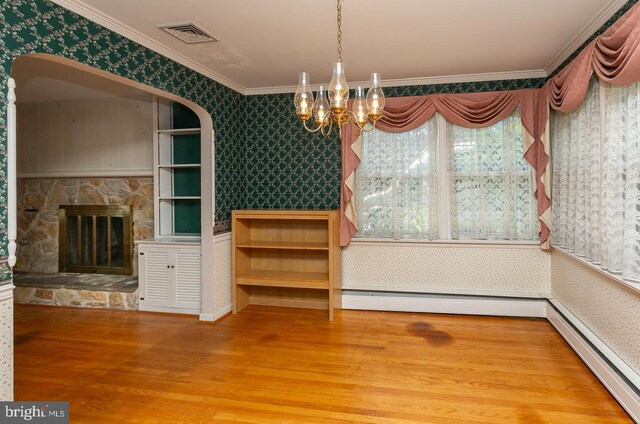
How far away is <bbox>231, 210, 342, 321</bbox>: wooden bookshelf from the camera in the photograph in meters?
4.51

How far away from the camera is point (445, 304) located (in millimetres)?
4559

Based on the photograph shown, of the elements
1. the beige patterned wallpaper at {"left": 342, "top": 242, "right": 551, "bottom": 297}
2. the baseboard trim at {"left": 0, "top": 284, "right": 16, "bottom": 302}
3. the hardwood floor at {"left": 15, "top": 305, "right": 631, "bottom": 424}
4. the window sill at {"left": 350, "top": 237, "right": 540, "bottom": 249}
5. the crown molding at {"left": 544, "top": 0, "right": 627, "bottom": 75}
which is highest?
the crown molding at {"left": 544, "top": 0, "right": 627, "bottom": 75}

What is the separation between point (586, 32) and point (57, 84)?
518cm

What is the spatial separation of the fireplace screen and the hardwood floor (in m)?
1.03

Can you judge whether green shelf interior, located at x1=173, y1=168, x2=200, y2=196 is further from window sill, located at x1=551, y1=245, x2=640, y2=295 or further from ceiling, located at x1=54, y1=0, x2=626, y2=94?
window sill, located at x1=551, y1=245, x2=640, y2=295

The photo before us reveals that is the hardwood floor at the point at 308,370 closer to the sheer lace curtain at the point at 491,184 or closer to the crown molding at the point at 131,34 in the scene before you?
the sheer lace curtain at the point at 491,184

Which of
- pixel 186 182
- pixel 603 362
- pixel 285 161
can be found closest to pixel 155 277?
pixel 186 182

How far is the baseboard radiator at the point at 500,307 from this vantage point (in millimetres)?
3133

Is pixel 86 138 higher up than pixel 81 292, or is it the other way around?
pixel 86 138

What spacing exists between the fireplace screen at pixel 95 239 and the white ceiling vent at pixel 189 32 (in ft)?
8.89

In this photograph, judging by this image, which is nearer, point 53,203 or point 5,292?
point 5,292

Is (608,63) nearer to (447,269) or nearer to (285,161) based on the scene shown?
(447,269)

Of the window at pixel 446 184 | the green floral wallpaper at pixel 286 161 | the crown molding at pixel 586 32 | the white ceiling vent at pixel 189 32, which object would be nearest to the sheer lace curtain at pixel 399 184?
the window at pixel 446 184

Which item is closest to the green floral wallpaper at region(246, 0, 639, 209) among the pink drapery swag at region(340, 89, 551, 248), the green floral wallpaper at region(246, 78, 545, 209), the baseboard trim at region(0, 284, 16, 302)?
the green floral wallpaper at region(246, 78, 545, 209)
